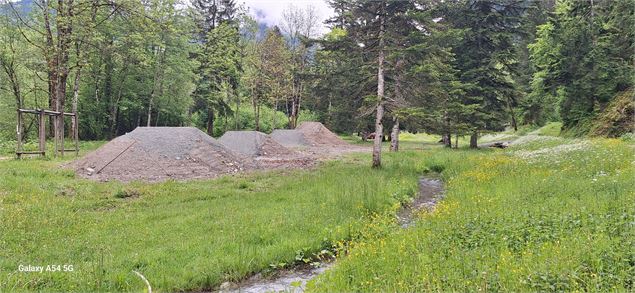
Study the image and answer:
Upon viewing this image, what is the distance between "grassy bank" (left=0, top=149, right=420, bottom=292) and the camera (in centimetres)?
552

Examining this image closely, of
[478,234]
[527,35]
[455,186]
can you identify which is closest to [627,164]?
[455,186]

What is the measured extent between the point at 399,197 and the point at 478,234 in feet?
15.7

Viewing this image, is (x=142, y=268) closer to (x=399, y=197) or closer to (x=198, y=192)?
(x=198, y=192)

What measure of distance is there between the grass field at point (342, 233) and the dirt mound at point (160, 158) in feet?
7.57

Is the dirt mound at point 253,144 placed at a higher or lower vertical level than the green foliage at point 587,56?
lower

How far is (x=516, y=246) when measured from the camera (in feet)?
17.3

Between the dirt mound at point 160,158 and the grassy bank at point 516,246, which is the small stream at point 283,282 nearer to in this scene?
the grassy bank at point 516,246

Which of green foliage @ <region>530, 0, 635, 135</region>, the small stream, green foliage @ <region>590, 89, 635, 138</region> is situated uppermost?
green foliage @ <region>530, 0, 635, 135</region>

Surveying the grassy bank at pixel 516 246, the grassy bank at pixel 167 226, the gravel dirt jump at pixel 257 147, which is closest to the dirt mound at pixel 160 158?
the grassy bank at pixel 167 226

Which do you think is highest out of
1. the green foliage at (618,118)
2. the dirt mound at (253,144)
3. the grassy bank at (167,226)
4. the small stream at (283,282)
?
the green foliage at (618,118)

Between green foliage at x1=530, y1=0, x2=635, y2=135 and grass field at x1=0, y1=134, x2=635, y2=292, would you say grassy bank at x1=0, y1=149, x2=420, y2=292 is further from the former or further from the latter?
green foliage at x1=530, y1=0, x2=635, y2=135

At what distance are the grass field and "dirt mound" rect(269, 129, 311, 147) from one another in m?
21.7

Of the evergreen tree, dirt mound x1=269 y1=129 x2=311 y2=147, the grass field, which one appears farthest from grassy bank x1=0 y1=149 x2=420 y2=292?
dirt mound x1=269 y1=129 x2=311 y2=147

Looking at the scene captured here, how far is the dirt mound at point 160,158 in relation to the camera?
47.4 ft
